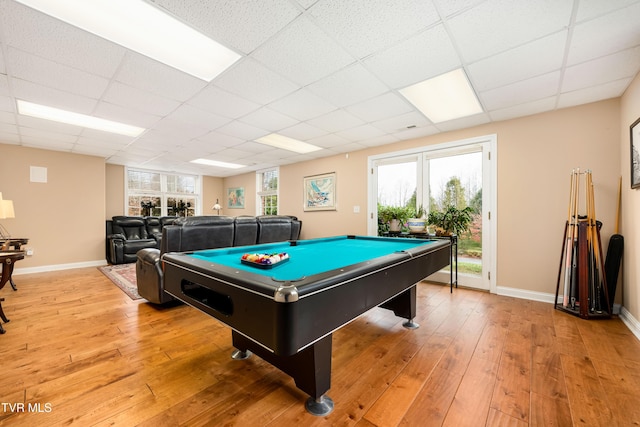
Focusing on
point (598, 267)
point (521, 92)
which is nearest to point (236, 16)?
point (521, 92)

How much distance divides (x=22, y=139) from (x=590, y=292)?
332 inches

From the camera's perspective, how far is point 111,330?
233 centimetres

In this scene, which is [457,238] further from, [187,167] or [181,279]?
[187,167]

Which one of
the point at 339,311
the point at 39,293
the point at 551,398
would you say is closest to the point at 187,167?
the point at 39,293

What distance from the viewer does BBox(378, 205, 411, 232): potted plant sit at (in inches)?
158

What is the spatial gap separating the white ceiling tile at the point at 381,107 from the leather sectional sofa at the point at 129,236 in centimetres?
484

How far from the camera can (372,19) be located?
1.72m

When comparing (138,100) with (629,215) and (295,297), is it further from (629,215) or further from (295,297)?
(629,215)

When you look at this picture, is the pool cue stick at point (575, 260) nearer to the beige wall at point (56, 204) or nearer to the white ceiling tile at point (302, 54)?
the white ceiling tile at point (302, 54)

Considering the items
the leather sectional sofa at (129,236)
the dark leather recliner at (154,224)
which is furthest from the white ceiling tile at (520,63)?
the dark leather recliner at (154,224)

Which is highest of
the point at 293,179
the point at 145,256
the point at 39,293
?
the point at 293,179

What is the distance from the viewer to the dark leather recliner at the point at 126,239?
17.9 ft

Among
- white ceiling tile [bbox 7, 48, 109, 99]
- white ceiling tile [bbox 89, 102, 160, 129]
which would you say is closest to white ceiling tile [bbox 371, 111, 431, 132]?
white ceiling tile [bbox 89, 102, 160, 129]

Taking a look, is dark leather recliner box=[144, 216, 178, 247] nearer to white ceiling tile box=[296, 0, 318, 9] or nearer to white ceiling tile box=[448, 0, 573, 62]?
white ceiling tile box=[296, 0, 318, 9]
